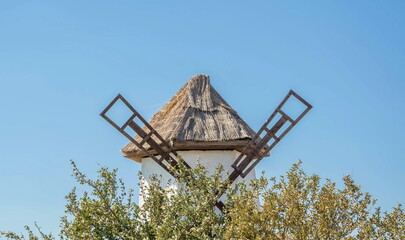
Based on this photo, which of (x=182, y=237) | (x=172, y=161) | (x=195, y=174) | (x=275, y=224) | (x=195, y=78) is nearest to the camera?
(x=275, y=224)

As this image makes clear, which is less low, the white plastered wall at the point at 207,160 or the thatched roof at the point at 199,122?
the thatched roof at the point at 199,122

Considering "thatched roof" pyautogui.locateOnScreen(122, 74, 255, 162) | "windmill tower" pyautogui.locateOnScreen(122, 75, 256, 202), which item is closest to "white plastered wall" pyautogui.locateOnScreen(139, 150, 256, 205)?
"windmill tower" pyautogui.locateOnScreen(122, 75, 256, 202)

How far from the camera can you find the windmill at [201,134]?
9867 millimetres

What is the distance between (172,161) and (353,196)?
160 inches

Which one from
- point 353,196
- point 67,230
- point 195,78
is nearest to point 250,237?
point 353,196

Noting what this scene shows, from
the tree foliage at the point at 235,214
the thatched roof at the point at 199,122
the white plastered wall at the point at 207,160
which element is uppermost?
the thatched roof at the point at 199,122

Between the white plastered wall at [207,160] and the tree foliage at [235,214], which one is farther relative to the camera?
the white plastered wall at [207,160]

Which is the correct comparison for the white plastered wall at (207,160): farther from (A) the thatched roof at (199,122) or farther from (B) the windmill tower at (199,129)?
(A) the thatched roof at (199,122)

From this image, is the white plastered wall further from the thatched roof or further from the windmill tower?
the thatched roof

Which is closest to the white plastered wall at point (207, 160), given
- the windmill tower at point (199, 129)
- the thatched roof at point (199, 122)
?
the windmill tower at point (199, 129)

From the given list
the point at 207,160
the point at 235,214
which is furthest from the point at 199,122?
the point at 235,214

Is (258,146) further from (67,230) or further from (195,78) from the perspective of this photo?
(67,230)

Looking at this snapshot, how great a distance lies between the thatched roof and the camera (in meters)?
10.1

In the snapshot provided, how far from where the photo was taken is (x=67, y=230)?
834 centimetres
